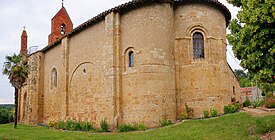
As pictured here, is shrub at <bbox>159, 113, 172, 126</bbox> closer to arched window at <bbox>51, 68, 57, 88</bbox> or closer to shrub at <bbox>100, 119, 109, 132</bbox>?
shrub at <bbox>100, 119, 109, 132</bbox>

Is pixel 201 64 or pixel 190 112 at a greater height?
pixel 201 64

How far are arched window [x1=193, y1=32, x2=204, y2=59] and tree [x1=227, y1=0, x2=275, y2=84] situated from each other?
842 centimetres

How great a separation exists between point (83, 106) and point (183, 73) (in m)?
8.90

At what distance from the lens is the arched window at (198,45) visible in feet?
63.7

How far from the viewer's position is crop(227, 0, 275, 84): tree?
380 inches

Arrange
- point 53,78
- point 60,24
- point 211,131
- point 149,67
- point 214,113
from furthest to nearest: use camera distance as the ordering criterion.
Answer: point 60,24 < point 53,78 < point 149,67 < point 214,113 < point 211,131

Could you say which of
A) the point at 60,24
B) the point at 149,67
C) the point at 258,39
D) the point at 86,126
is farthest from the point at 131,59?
the point at 60,24

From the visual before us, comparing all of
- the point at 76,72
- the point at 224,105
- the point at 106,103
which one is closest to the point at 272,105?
the point at 224,105

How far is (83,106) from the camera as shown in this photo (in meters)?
22.4

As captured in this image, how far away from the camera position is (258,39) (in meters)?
10.1

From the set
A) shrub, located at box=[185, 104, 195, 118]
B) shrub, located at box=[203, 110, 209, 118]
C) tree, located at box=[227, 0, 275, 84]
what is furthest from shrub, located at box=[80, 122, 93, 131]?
tree, located at box=[227, 0, 275, 84]

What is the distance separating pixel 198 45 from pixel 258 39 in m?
9.49

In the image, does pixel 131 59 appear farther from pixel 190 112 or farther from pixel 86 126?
pixel 86 126

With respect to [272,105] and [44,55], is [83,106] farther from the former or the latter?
[272,105]
